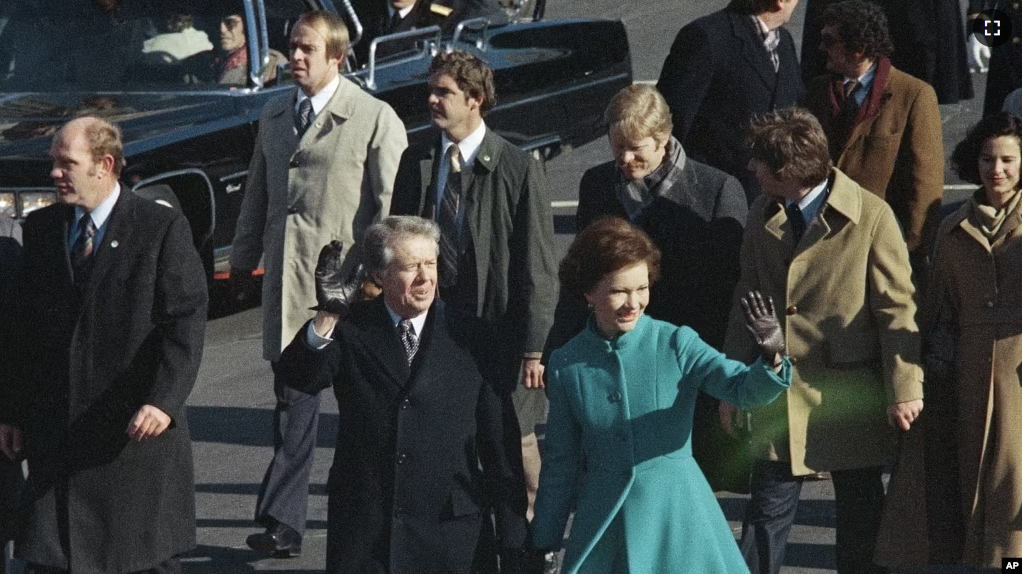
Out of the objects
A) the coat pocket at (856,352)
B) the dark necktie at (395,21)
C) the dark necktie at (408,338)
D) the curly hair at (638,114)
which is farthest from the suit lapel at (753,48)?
the dark necktie at (395,21)

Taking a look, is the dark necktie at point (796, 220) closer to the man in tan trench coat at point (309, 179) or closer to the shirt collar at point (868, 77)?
the shirt collar at point (868, 77)

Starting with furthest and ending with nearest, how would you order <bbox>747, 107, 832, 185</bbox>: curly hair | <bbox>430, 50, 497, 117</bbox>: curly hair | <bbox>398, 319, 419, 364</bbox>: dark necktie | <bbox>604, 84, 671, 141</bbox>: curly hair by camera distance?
<bbox>430, 50, 497, 117</bbox>: curly hair → <bbox>604, 84, 671, 141</bbox>: curly hair → <bbox>747, 107, 832, 185</bbox>: curly hair → <bbox>398, 319, 419, 364</bbox>: dark necktie

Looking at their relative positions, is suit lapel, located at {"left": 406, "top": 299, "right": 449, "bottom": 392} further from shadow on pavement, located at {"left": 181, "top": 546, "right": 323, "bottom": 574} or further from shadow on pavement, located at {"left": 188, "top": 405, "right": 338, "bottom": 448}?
shadow on pavement, located at {"left": 188, "top": 405, "right": 338, "bottom": 448}

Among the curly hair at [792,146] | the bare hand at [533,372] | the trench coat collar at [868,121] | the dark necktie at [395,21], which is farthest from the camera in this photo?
the dark necktie at [395,21]

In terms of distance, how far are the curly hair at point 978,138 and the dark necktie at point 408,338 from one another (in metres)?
1.91

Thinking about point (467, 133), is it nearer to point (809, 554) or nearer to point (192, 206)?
point (809, 554)

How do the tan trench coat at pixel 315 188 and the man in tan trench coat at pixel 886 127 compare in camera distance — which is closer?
the man in tan trench coat at pixel 886 127

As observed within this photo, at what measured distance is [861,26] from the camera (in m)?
7.26

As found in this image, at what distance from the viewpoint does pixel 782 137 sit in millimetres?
6293

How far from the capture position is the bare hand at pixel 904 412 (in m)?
6.21

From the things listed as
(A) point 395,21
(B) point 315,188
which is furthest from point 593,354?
(A) point 395,21

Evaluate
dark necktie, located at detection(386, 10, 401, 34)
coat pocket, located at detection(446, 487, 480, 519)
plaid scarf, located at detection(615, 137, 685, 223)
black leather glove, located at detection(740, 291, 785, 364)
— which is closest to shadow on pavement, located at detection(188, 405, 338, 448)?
dark necktie, located at detection(386, 10, 401, 34)

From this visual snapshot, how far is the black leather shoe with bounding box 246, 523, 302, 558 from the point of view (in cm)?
750

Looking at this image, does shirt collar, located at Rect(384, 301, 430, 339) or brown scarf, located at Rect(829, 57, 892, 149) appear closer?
shirt collar, located at Rect(384, 301, 430, 339)
